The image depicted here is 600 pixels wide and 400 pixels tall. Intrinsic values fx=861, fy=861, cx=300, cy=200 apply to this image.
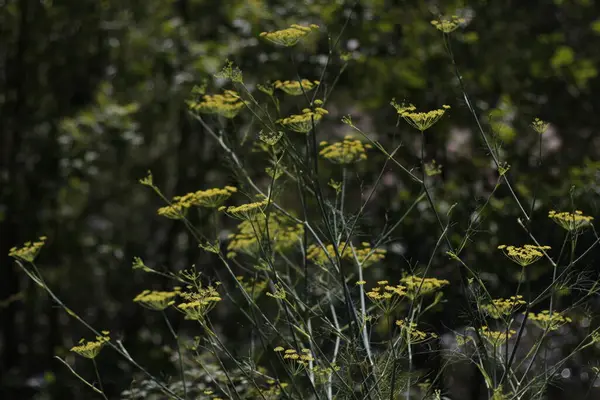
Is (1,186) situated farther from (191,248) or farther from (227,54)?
(227,54)

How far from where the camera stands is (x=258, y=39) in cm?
454

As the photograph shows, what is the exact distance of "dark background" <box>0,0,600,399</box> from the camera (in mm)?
4074

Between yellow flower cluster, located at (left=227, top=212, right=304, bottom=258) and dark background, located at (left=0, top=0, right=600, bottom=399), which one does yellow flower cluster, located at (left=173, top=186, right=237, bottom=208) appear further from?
dark background, located at (left=0, top=0, right=600, bottom=399)

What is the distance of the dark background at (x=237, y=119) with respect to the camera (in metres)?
4.07

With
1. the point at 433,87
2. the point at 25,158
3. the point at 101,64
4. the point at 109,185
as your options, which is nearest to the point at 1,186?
the point at 25,158

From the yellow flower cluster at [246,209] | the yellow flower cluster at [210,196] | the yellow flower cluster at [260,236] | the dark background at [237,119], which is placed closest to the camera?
the yellow flower cluster at [246,209]

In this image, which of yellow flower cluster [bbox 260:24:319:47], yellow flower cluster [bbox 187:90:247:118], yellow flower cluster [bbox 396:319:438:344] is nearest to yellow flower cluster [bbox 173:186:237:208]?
yellow flower cluster [bbox 187:90:247:118]

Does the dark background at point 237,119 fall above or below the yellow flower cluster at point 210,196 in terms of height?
below

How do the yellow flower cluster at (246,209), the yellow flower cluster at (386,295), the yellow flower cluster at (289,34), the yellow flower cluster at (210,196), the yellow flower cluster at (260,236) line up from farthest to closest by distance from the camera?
1. the yellow flower cluster at (260,236)
2. the yellow flower cluster at (210,196)
3. the yellow flower cluster at (289,34)
4. the yellow flower cluster at (246,209)
5. the yellow flower cluster at (386,295)

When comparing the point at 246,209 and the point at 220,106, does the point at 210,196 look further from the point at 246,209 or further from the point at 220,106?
the point at 246,209

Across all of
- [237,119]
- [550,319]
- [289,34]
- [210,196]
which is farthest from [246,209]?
[237,119]

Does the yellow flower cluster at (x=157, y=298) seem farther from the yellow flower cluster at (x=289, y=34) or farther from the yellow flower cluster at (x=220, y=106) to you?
the yellow flower cluster at (x=289, y=34)

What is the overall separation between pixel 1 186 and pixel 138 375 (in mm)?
1637

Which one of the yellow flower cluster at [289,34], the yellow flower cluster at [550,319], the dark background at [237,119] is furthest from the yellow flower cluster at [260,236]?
the yellow flower cluster at [550,319]
